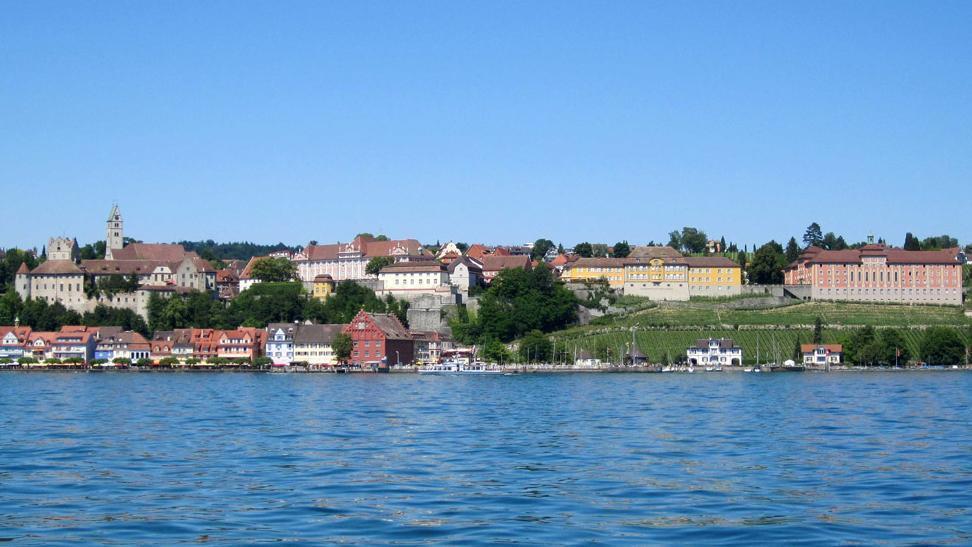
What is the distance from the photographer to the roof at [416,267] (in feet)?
340

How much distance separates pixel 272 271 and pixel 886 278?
174ft

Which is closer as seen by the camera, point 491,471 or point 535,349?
point 491,471

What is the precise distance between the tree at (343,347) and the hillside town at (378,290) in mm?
91

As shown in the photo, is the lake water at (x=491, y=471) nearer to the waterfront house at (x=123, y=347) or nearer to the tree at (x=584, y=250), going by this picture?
the waterfront house at (x=123, y=347)

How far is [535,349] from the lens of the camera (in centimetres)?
8731

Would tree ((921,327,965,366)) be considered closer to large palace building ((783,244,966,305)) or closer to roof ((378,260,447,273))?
large palace building ((783,244,966,305))

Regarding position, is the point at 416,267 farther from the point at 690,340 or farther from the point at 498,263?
the point at 690,340

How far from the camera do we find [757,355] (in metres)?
84.9

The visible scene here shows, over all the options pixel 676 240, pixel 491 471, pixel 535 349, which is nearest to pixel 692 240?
pixel 676 240

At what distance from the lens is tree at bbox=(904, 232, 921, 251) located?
117500mm

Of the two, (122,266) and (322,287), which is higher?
(122,266)

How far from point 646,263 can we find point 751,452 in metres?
76.3

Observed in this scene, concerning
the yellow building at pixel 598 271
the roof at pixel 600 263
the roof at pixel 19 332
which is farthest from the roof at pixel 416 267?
the roof at pixel 19 332

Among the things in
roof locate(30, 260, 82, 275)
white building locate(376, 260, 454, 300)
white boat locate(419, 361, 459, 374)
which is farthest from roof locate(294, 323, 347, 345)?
roof locate(30, 260, 82, 275)
